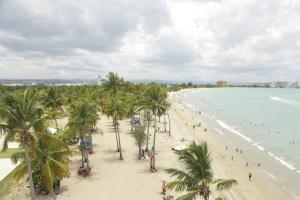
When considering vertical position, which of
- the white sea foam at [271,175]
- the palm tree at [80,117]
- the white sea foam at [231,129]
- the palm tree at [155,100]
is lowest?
the white sea foam at [271,175]

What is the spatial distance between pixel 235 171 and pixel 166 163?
344 inches

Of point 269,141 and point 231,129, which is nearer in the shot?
point 269,141

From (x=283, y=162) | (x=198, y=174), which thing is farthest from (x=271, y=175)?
(x=198, y=174)

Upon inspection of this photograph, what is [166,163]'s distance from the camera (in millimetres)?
39531

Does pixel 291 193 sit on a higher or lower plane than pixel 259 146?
lower

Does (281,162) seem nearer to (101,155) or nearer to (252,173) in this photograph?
(252,173)

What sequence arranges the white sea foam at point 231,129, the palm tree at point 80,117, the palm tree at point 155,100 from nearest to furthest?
the palm tree at point 80,117 → the palm tree at point 155,100 → the white sea foam at point 231,129

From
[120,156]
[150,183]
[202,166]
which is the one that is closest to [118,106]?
[120,156]

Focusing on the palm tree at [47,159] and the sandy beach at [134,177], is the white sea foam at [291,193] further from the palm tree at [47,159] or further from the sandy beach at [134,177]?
the palm tree at [47,159]

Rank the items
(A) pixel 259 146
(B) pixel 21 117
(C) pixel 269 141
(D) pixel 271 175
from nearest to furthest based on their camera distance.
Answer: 1. (B) pixel 21 117
2. (D) pixel 271 175
3. (A) pixel 259 146
4. (C) pixel 269 141

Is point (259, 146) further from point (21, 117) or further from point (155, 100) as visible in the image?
point (21, 117)

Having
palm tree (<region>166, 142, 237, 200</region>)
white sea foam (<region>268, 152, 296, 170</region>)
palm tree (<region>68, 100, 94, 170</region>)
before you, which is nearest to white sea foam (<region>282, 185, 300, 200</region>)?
white sea foam (<region>268, 152, 296, 170</region>)

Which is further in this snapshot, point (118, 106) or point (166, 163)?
point (118, 106)

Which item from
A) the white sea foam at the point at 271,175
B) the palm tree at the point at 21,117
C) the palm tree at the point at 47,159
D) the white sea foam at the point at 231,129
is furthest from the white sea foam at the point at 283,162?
the palm tree at the point at 21,117
